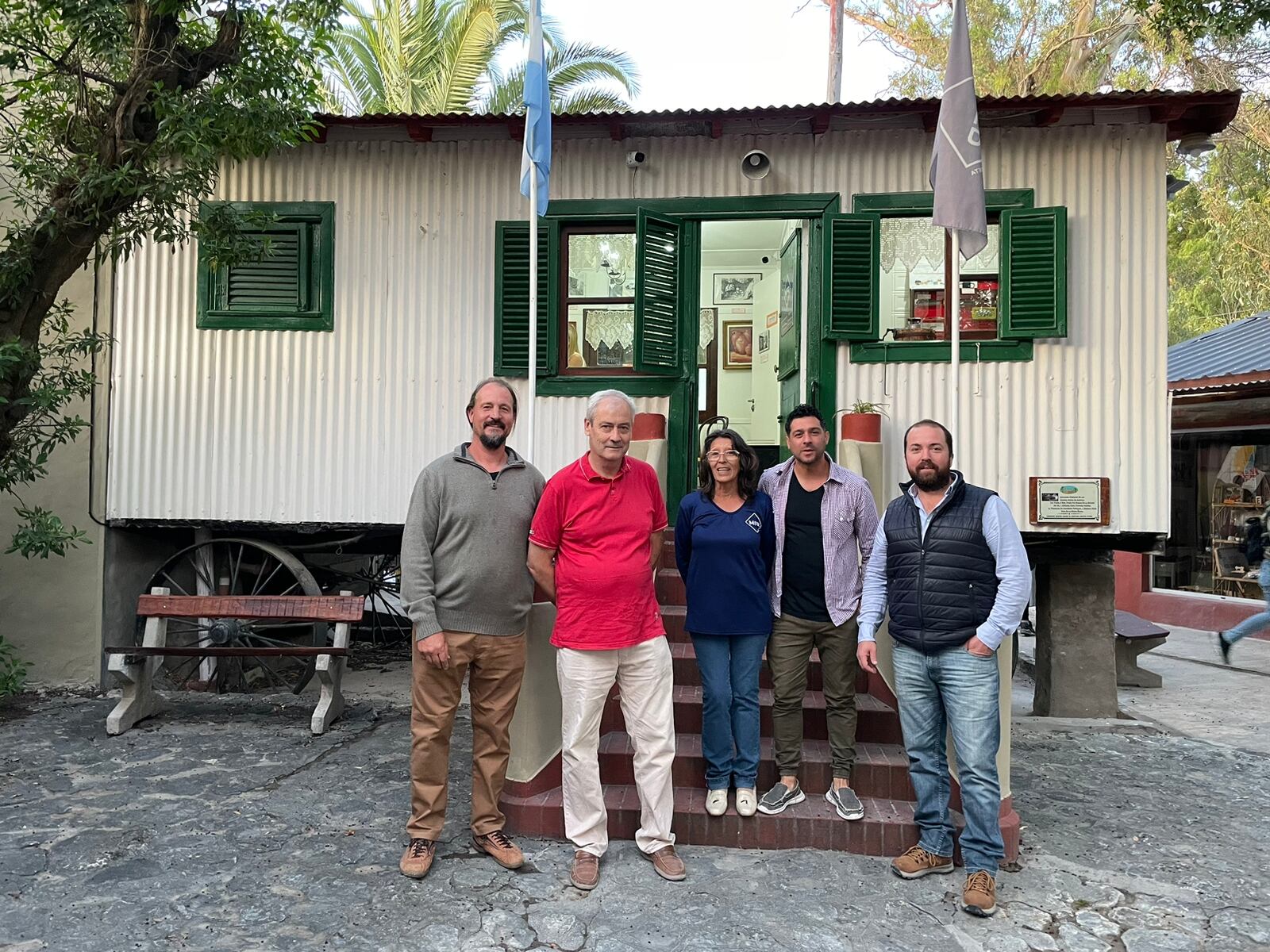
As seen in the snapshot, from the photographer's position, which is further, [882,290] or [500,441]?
[882,290]

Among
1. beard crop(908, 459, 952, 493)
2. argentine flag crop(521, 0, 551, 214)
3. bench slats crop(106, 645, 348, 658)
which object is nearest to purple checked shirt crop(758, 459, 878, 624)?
beard crop(908, 459, 952, 493)

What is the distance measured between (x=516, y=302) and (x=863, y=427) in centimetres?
262

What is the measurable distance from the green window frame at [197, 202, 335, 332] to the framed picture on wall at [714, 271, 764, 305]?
407 cm

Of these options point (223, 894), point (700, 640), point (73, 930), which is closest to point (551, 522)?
point (700, 640)

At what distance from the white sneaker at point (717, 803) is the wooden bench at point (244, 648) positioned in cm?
297

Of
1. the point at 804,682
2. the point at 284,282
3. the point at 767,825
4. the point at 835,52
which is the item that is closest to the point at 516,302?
the point at 284,282

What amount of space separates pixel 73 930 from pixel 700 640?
255 cm

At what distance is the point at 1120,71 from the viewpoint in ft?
57.6

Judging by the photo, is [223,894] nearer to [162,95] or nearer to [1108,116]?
[162,95]

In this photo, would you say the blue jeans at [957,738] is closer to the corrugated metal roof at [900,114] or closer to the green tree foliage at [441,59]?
the corrugated metal roof at [900,114]

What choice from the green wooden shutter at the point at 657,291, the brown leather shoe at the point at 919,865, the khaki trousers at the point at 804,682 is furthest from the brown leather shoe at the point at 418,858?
the green wooden shutter at the point at 657,291

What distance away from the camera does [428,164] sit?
Result: 21.9ft

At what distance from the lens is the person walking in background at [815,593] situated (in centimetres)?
388

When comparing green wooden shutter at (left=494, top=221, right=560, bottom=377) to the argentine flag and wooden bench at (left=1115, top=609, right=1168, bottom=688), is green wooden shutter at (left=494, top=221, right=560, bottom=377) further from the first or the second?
Result: wooden bench at (left=1115, top=609, right=1168, bottom=688)
